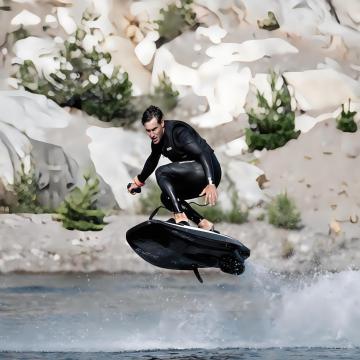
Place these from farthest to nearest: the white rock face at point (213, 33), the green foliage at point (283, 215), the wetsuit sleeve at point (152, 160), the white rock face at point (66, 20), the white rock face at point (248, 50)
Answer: the white rock face at point (66, 20) → the white rock face at point (213, 33) → the white rock face at point (248, 50) → the green foliage at point (283, 215) → the wetsuit sleeve at point (152, 160)

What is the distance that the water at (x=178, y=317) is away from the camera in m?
16.2

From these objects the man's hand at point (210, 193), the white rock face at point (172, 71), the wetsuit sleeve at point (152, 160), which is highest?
the man's hand at point (210, 193)

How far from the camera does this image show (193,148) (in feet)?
47.3

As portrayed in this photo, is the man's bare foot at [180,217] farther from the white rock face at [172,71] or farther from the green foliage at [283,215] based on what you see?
the white rock face at [172,71]

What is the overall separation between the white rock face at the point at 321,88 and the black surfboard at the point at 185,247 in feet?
39.8

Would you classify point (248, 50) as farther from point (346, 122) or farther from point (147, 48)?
point (346, 122)

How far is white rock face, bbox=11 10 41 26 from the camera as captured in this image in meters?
28.6

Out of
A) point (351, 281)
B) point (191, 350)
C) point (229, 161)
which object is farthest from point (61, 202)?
point (191, 350)

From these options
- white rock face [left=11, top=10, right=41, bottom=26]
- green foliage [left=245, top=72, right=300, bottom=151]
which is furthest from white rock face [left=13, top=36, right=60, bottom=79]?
green foliage [left=245, top=72, right=300, bottom=151]

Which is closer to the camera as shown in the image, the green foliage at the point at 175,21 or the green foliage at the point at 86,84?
the green foliage at the point at 86,84

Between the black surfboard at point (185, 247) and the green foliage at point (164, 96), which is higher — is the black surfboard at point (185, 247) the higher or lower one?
the higher one

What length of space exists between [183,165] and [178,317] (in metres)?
4.82

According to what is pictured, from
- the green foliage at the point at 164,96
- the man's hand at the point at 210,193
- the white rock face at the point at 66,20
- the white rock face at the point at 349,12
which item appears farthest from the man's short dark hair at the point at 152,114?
the white rock face at the point at 349,12

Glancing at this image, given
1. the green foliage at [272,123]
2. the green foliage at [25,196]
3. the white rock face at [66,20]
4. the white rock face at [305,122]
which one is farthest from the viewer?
the white rock face at [66,20]
